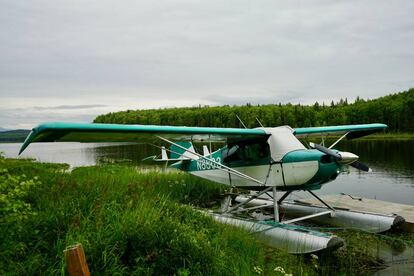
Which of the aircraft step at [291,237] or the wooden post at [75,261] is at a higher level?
the wooden post at [75,261]

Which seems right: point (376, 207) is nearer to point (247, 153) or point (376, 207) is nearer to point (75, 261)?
point (247, 153)

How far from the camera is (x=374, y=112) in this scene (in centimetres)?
8338

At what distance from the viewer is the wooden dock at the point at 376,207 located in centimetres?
678

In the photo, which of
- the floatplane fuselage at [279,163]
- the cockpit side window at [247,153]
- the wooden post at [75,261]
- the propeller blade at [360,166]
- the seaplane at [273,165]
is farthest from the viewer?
the cockpit side window at [247,153]

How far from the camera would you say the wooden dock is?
22.2 feet

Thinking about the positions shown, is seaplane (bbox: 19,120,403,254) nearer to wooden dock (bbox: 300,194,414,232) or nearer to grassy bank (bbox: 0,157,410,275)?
wooden dock (bbox: 300,194,414,232)

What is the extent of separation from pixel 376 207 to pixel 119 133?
5852 mm

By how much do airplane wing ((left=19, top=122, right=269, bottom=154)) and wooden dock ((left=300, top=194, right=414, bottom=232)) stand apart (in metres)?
2.92

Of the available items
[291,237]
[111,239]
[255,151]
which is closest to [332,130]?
[255,151]

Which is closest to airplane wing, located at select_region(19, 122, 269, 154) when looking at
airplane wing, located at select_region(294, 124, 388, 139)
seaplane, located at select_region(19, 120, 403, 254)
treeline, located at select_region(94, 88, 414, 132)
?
seaplane, located at select_region(19, 120, 403, 254)

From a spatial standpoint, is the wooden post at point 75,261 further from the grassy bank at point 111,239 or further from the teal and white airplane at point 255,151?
the teal and white airplane at point 255,151

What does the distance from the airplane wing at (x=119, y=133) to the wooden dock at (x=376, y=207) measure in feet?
9.58

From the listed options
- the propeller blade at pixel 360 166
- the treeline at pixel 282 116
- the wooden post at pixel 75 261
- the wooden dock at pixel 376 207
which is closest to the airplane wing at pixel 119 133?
the propeller blade at pixel 360 166

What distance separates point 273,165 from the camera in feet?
23.0
